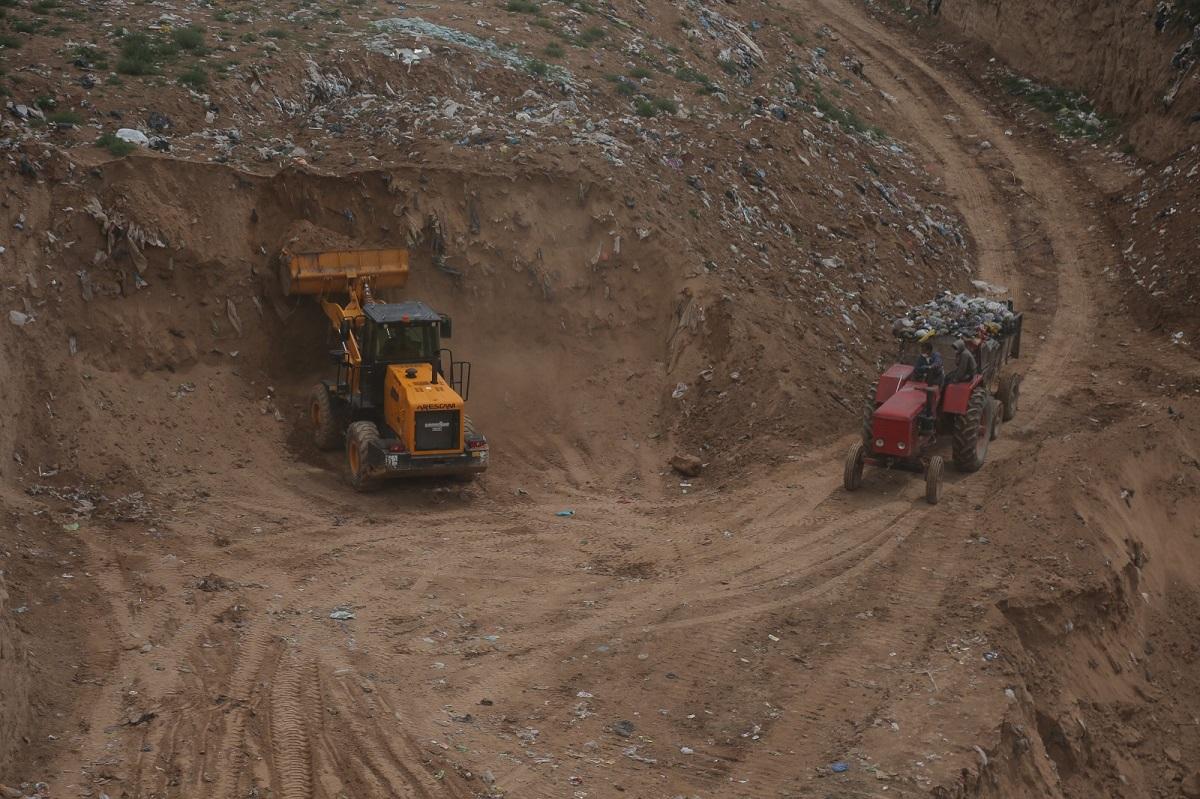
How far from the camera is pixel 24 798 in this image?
29.3 feet

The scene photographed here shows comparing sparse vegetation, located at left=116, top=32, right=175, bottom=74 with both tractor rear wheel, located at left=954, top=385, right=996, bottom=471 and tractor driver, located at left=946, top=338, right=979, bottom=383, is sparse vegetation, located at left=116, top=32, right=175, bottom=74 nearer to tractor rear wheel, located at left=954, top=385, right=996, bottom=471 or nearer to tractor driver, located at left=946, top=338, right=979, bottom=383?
tractor driver, located at left=946, top=338, right=979, bottom=383

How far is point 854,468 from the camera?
15758 millimetres

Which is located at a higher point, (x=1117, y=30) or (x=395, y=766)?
(x=1117, y=30)

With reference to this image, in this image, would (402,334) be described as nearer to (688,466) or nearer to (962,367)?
(688,466)

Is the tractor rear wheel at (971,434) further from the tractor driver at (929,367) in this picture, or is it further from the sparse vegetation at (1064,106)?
the sparse vegetation at (1064,106)

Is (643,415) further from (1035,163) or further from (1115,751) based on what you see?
(1035,163)

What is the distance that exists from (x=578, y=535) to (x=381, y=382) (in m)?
3.32

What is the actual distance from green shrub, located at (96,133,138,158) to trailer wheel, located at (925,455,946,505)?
1108cm

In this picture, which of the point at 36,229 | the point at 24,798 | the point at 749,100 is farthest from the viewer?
the point at 749,100

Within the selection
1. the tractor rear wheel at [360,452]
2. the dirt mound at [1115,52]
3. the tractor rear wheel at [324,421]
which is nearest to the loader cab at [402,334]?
the tractor rear wheel at [360,452]

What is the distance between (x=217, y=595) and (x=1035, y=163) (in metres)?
20.2

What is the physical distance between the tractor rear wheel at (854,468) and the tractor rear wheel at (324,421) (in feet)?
21.2

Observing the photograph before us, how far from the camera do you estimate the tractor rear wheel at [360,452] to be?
15.7 meters

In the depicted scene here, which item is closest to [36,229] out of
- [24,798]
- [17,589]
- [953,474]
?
[17,589]
